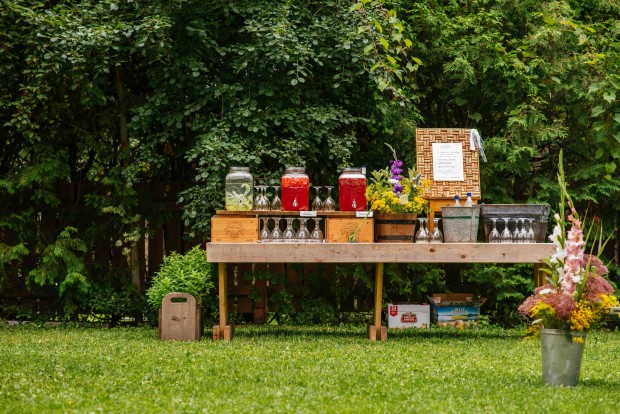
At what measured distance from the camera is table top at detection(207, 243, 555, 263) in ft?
23.6

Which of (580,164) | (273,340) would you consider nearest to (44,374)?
(273,340)

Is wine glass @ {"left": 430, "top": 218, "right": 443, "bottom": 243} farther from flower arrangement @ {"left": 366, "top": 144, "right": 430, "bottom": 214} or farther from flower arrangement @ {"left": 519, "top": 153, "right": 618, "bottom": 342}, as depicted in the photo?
flower arrangement @ {"left": 519, "top": 153, "right": 618, "bottom": 342}

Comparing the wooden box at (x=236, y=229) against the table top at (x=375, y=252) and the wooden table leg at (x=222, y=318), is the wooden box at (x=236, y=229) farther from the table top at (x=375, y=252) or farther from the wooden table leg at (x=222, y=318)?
the wooden table leg at (x=222, y=318)

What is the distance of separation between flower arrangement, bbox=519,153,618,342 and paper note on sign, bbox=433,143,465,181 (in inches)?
105

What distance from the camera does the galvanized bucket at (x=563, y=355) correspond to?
5106 mm

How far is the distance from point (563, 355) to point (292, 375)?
60.8 inches

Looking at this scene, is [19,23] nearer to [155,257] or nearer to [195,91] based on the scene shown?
[195,91]

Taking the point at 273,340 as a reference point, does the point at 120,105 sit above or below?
above

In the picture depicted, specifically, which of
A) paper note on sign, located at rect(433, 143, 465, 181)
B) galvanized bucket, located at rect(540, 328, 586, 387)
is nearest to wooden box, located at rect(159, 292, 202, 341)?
paper note on sign, located at rect(433, 143, 465, 181)

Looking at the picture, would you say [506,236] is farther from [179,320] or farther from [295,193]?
[179,320]

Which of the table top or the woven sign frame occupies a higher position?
the woven sign frame

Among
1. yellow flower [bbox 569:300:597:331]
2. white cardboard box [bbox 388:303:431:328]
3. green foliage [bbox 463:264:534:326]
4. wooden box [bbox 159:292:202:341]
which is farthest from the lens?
green foliage [bbox 463:264:534:326]

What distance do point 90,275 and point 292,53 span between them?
9.82ft

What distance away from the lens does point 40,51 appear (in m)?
8.26
